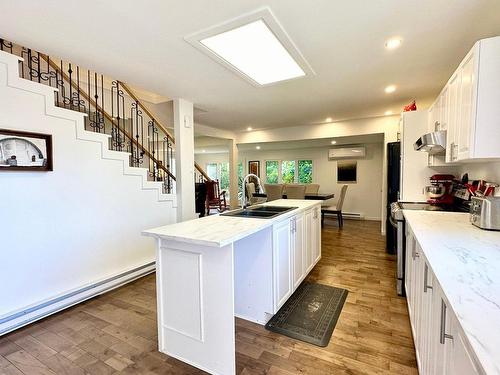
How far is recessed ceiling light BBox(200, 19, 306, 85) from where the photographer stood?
2037 mm

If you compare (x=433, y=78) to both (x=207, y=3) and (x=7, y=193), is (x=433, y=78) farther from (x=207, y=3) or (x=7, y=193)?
(x=7, y=193)

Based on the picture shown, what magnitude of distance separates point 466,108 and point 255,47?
1.71 metres

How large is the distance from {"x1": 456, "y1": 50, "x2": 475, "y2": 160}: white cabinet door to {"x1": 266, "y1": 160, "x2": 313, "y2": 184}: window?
19.5 feet

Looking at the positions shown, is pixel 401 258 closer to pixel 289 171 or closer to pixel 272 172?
pixel 289 171

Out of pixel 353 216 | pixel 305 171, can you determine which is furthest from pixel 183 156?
pixel 353 216

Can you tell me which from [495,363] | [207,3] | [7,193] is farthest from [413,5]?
→ [7,193]

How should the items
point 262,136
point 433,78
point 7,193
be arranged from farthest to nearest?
point 262,136
point 433,78
point 7,193

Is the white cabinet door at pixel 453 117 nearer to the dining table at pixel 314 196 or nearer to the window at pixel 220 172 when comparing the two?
the dining table at pixel 314 196

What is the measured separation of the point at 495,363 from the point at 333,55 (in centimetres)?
253

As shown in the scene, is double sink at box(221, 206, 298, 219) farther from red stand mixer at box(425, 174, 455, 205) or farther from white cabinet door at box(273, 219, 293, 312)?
red stand mixer at box(425, 174, 455, 205)

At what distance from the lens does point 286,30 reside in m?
2.00

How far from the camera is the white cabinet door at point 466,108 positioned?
1639 millimetres

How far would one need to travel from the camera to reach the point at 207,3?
167 cm

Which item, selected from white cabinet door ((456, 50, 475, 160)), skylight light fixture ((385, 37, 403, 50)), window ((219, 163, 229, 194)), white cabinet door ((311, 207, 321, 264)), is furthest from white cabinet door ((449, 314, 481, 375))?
window ((219, 163, 229, 194))
